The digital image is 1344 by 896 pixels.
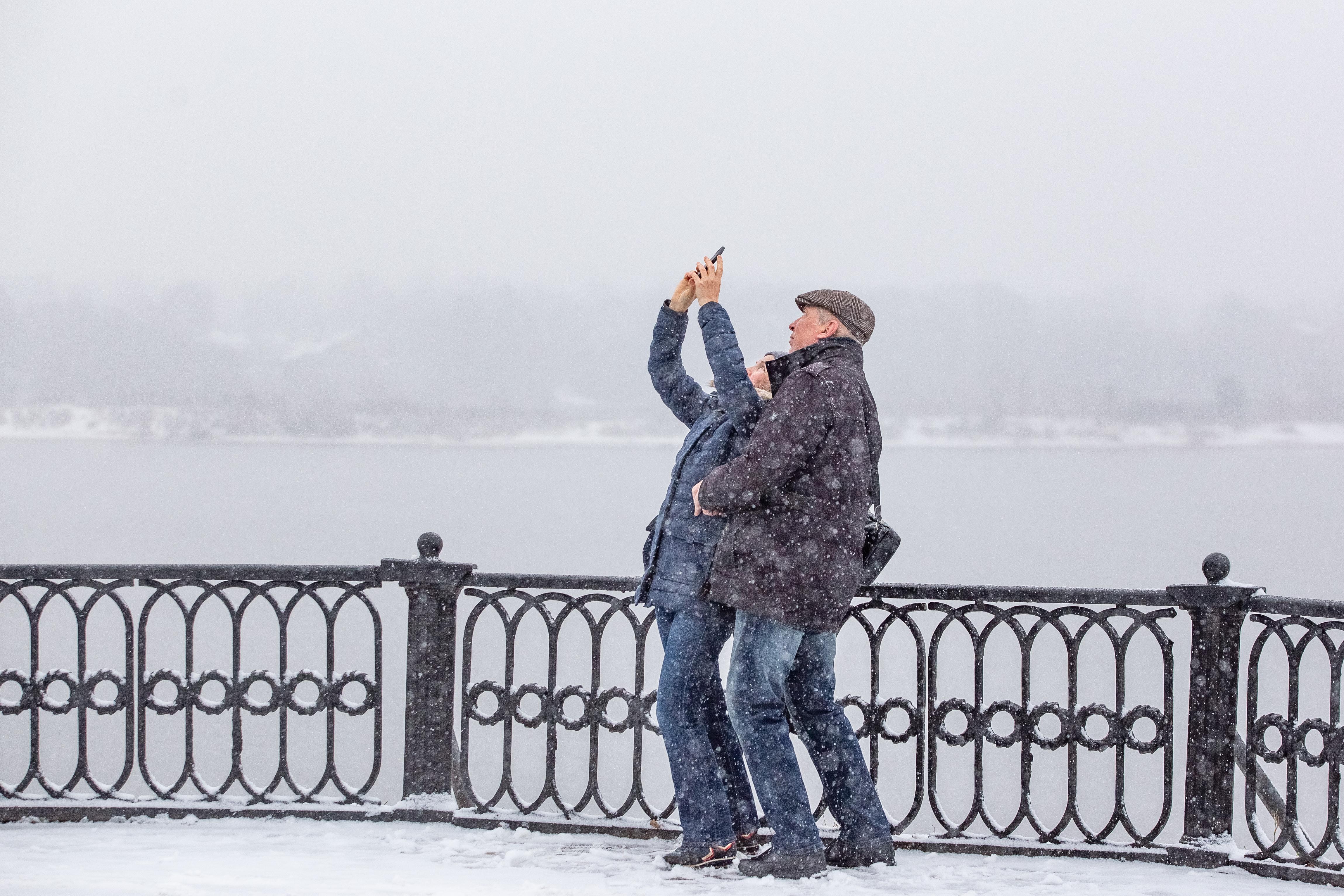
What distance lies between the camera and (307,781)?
49969 mm

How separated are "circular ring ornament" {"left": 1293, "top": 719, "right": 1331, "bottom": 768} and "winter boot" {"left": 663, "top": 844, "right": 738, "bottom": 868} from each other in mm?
1823

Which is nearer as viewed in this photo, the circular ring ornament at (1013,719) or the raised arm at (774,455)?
the raised arm at (774,455)

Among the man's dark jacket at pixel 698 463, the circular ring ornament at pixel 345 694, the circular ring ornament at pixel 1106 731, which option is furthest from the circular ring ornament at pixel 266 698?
the circular ring ornament at pixel 1106 731

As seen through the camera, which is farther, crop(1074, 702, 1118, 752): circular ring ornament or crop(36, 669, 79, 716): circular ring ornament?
crop(36, 669, 79, 716): circular ring ornament

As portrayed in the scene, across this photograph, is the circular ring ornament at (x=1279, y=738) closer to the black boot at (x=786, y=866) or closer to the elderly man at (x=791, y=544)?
the elderly man at (x=791, y=544)

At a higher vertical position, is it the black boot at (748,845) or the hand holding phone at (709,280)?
the hand holding phone at (709,280)

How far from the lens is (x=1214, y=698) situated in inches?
142

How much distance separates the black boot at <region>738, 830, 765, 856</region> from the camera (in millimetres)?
3484

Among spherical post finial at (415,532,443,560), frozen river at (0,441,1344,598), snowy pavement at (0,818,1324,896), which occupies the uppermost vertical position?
spherical post finial at (415,532,443,560)

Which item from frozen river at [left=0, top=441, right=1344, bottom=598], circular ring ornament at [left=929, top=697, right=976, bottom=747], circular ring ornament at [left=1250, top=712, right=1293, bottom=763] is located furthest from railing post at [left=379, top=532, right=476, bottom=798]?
frozen river at [left=0, top=441, right=1344, bottom=598]

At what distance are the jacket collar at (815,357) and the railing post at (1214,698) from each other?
138 cm

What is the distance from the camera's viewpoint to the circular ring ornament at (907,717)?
3.77 meters

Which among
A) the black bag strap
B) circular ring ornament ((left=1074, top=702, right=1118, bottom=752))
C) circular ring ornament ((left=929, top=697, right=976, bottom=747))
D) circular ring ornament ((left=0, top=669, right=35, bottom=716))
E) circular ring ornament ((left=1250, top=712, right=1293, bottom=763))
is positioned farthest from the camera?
circular ring ornament ((left=0, top=669, right=35, bottom=716))

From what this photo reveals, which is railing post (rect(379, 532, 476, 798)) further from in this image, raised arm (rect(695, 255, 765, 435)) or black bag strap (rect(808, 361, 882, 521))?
black bag strap (rect(808, 361, 882, 521))
